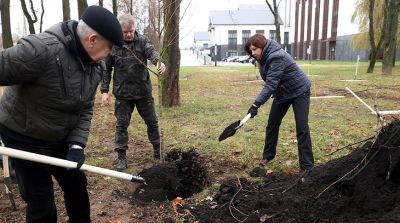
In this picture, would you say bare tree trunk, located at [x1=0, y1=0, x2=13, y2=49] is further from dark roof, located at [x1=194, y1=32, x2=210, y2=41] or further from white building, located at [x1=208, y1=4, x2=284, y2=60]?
dark roof, located at [x1=194, y1=32, x2=210, y2=41]

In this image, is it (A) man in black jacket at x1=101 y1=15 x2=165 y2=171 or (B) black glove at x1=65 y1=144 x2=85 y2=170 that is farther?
(A) man in black jacket at x1=101 y1=15 x2=165 y2=171

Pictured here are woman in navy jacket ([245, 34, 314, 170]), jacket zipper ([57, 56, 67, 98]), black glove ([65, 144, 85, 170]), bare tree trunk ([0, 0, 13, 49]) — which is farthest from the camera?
bare tree trunk ([0, 0, 13, 49])

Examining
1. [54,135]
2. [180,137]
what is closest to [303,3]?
[180,137]

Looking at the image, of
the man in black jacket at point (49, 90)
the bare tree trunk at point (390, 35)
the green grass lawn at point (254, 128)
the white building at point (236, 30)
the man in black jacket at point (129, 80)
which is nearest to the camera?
the man in black jacket at point (49, 90)

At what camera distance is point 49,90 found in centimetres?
251

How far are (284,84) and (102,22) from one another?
295 cm

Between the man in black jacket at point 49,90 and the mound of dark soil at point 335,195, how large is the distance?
1.53 m

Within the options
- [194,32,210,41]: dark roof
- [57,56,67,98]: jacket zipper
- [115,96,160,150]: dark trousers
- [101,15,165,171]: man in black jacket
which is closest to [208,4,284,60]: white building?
[194,32,210,41]: dark roof

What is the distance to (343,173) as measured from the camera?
3395 millimetres

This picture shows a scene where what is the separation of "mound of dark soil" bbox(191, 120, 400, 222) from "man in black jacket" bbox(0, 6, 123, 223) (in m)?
1.53

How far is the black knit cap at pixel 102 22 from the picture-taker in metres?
2.42

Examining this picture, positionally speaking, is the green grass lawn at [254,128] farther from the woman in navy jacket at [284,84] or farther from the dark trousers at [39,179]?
the dark trousers at [39,179]

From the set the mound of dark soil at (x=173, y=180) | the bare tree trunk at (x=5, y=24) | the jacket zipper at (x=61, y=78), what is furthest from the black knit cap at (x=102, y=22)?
the bare tree trunk at (x=5, y=24)

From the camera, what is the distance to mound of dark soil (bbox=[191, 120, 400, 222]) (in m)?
2.86
